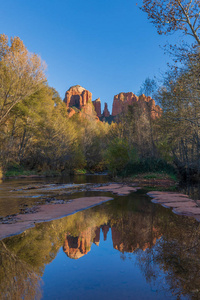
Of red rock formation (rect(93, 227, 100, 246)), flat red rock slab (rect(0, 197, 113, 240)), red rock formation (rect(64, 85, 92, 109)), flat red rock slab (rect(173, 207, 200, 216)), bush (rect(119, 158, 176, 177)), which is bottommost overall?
red rock formation (rect(93, 227, 100, 246))

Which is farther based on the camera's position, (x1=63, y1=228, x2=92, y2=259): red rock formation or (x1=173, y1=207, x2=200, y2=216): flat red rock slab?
(x1=173, y1=207, x2=200, y2=216): flat red rock slab

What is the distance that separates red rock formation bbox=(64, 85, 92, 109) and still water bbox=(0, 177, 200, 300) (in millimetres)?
142182

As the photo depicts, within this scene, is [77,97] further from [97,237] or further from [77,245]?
[77,245]

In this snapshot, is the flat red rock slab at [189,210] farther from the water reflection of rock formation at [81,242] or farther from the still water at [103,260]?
the water reflection of rock formation at [81,242]

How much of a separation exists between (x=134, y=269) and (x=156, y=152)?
24.4 m

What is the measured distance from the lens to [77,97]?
482 feet

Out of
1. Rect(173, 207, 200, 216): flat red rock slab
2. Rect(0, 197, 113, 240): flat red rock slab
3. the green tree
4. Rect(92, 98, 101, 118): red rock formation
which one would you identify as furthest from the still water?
Rect(92, 98, 101, 118): red rock formation

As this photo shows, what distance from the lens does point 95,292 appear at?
2.17 m

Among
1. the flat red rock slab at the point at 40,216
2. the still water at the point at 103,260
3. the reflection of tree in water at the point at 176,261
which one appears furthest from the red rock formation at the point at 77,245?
the flat red rock slab at the point at 40,216

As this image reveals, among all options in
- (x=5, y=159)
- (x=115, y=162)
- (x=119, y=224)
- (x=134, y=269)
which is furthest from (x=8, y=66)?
(x=134, y=269)

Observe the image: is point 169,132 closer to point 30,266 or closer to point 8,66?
point 30,266

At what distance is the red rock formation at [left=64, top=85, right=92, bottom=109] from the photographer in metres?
144

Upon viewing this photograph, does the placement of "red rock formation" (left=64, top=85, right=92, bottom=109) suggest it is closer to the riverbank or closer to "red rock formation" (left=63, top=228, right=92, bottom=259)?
the riverbank

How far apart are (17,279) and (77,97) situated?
495ft
